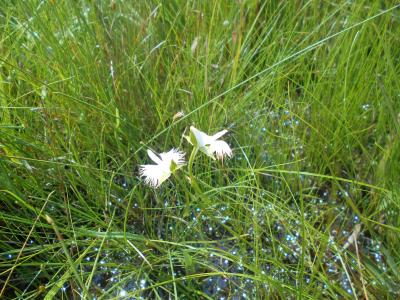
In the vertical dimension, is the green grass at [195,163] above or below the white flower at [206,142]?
below

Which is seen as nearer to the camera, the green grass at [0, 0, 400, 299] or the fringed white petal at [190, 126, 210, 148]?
the fringed white petal at [190, 126, 210, 148]

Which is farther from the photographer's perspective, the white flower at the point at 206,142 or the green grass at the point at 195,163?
the green grass at the point at 195,163

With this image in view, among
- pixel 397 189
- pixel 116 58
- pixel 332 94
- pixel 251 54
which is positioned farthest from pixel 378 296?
pixel 116 58

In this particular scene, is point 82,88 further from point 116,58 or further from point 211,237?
point 211,237

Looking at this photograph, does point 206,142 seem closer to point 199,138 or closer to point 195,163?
point 199,138

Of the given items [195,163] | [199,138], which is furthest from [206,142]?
[195,163]

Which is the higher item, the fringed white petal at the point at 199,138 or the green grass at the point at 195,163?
the fringed white petal at the point at 199,138

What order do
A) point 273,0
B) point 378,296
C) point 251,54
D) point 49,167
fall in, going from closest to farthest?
point 378,296, point 49,167, point 251,54, point 273,0

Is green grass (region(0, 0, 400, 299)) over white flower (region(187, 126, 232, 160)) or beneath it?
beneath
